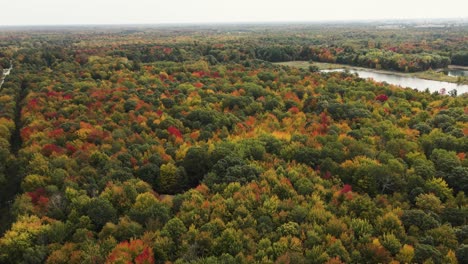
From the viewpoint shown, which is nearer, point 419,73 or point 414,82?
point 414,82

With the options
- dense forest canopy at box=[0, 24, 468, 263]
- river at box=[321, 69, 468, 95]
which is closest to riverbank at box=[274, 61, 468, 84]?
river at box=[321, 69, 468, 95]

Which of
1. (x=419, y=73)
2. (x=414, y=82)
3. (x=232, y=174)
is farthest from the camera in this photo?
(x=419, y=73)

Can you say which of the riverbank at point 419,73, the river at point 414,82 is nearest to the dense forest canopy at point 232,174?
the river at point 414,82

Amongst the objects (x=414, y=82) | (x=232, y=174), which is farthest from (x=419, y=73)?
(x=232, y=174)

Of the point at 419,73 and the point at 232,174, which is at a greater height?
the point at 419,73

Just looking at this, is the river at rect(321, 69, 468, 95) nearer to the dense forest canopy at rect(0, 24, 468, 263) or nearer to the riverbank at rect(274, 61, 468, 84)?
the riverbank at rect(274, 61, 468, 84)

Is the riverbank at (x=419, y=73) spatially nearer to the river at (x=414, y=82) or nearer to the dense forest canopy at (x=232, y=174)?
the river at (x=414, y=82)

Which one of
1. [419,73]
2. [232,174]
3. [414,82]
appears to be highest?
[419,73]

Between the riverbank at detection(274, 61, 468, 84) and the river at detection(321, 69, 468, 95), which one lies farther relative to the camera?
the riverbank at detection(274, 61, 468, 84)

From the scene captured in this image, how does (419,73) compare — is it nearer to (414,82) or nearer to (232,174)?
(414,82)

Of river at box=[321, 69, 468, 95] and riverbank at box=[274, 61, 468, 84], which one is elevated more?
riverbank at box=[274, 61, 468, 84]
